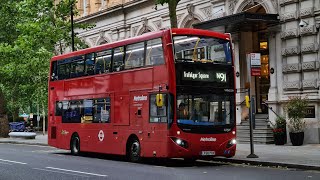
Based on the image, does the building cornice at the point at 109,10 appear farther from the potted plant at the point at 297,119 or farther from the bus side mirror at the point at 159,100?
the bus side mirror at the point at 159,100

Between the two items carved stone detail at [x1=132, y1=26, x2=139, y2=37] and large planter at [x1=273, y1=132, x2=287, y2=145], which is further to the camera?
carved stone detail at [x1=132, y1=26, x2=139, y2=37]

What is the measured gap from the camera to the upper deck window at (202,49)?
1697 centimetres

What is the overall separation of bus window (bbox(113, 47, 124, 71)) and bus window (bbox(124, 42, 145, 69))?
0.35 meters

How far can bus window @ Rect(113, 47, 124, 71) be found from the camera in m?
19.5

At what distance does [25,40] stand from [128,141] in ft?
57.9

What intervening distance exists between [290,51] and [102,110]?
10.1 meters

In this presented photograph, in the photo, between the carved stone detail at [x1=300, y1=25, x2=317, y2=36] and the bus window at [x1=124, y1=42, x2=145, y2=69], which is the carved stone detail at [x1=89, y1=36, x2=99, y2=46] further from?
A: the bus window at [x1=124, y1=42, x2=145, y2=69]

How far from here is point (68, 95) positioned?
910 inches

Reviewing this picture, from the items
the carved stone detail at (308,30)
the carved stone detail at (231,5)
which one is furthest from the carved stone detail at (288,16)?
the carved stone detail at (231,5)

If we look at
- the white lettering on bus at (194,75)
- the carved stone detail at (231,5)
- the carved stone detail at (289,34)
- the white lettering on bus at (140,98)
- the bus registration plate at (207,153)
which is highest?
the carved stone detail at (231,5)

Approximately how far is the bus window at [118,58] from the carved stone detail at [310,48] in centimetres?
975

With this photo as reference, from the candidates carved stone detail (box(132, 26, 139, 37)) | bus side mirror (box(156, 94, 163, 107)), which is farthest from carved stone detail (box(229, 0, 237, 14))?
bus side mirror (box(156, 94, 163, 107))

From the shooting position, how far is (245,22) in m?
25.9

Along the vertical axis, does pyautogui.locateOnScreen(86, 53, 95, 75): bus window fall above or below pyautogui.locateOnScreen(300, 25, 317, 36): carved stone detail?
below
